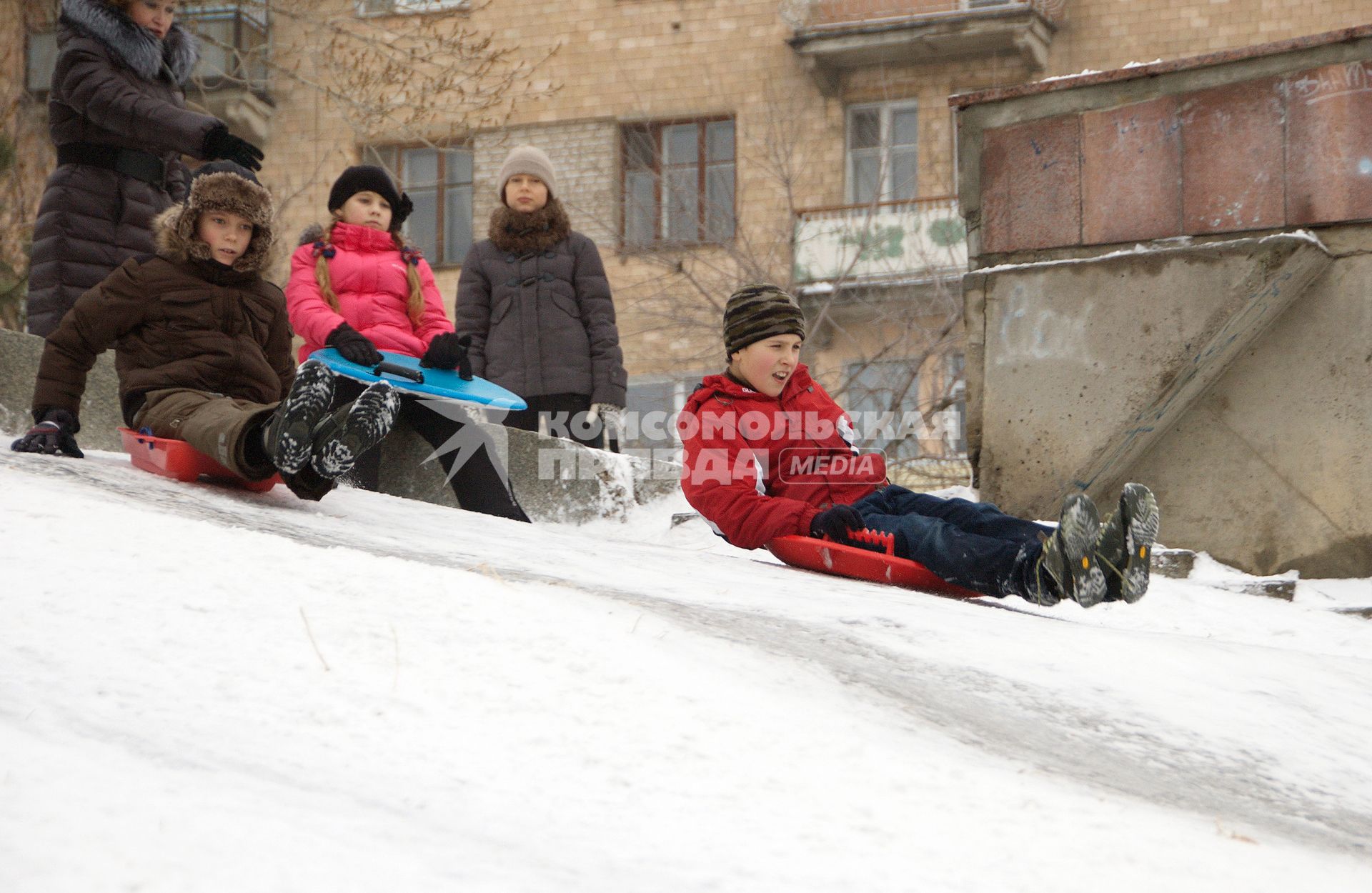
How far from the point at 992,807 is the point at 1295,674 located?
4.77 feet

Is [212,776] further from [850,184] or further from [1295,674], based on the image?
[850,184]

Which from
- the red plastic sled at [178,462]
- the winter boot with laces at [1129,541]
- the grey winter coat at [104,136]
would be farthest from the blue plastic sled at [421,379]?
the winter boot with laces at [1129,541]

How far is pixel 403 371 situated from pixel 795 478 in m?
1.41

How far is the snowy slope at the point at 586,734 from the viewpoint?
1.74 meters

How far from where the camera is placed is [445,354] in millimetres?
4965

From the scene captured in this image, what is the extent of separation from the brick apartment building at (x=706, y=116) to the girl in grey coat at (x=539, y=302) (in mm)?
7359

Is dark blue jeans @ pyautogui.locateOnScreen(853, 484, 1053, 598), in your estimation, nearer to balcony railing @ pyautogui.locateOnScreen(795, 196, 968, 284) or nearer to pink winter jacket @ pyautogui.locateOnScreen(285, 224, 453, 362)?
pink winter jacket @ pyautogui.locateOnScreen(285, 224, 453, 362)

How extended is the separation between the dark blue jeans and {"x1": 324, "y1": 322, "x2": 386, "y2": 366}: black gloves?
1.65 meters

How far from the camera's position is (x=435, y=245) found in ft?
54.4

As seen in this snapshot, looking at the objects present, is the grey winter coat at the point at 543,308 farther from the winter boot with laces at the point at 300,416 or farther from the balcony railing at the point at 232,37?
the balcony railing at the point at 232,37

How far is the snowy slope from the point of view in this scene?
1.74 metres

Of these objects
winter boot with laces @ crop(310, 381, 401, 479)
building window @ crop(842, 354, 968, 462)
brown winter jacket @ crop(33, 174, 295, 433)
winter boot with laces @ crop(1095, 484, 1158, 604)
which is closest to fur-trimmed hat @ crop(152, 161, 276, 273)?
brown winter jacket @ crop(33, 174, 295, 433)

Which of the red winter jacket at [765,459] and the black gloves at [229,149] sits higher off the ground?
the black gloves at [229,149]

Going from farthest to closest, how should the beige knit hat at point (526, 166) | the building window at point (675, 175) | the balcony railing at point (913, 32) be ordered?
the balcony railing at point (913, 32) < the building window at point (675, 175) < the beige knit hat at point (526, 166)
